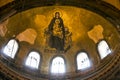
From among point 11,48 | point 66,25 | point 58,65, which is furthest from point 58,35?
point 11,48

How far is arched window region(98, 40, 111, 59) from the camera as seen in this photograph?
21656mm

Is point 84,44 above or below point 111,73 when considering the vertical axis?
above

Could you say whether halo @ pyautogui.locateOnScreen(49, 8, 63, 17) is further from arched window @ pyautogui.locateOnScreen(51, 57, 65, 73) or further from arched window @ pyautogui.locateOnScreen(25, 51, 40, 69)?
arched window @ pyautogui.locateOnScreen(51, 57, 65, 73)

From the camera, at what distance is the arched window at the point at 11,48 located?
22.1 m

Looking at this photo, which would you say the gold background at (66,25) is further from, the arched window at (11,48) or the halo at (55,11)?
the arched window at (11,48)

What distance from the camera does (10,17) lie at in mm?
21672

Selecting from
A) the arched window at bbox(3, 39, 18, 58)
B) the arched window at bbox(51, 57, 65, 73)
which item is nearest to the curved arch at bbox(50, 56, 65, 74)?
the arched window at bbox(51, 57, 65, 73)

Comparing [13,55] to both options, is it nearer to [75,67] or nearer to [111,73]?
[75,67]

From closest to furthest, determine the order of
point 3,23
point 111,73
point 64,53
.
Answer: point 111,73 → point 3,23 → point 64,53

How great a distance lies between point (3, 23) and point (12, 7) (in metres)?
1.09

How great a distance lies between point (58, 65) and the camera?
22.9 meters

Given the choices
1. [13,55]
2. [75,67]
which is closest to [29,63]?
[13,55]

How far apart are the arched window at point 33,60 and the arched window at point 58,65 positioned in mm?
961

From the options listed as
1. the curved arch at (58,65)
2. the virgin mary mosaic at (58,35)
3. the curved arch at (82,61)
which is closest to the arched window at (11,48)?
the virgin mary mosaic at (58,35)
